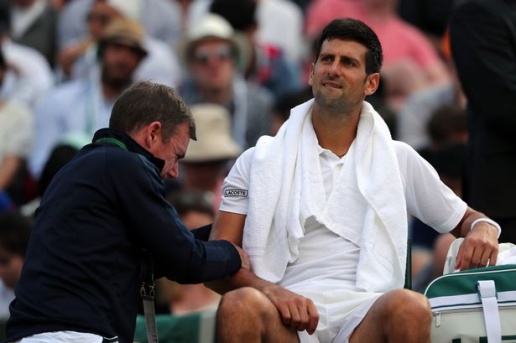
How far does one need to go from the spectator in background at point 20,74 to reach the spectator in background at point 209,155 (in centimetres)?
180

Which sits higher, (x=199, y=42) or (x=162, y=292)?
(x=199, y=42)

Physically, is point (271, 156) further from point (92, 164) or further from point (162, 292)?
point (162, 292)

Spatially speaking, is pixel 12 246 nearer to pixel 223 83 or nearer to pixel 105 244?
pixel 223 83

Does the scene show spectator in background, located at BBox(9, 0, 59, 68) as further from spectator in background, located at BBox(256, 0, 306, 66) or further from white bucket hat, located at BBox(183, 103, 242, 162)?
white bucket hat, located at BBox(183, 103, 242, 162)

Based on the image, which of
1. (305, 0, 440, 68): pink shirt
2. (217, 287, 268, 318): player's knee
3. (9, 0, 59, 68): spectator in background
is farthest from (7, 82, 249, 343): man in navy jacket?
(9, 0, 59, 68): spectator in background

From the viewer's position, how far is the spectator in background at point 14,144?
11.3 metres

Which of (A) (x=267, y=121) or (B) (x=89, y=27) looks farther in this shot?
(B) (x=89, y=27)

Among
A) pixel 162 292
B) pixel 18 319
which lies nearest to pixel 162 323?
pixel 162 292

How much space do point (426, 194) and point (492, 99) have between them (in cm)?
102

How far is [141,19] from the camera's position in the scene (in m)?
13.4

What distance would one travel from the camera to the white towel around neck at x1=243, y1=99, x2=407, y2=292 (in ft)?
20.8

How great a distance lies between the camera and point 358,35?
646cm

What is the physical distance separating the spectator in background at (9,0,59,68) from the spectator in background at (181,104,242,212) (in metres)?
2.63

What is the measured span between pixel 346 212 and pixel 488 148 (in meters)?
1.34
